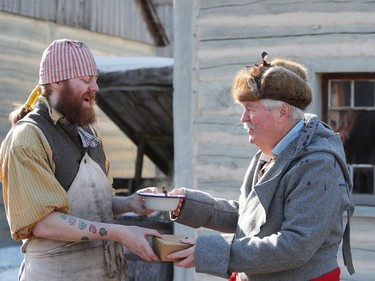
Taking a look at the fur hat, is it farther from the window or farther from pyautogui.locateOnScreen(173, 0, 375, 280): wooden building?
the window

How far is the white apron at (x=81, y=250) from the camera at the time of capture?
3934 mm

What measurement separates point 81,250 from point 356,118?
3.20 m

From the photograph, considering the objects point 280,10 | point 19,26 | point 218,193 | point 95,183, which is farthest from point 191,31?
point 19,26

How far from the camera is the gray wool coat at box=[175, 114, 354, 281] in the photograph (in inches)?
133

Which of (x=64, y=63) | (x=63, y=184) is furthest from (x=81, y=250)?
(x=64, y=63)

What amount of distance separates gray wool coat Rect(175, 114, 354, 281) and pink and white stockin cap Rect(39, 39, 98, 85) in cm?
105

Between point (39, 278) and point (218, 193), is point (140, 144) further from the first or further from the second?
point (39, 278)

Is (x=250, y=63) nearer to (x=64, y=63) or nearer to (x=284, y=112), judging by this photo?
(x=64, y=63)

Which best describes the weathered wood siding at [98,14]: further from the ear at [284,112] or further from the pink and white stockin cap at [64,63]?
the ear at [284,112]

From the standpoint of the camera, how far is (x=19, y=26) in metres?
10.6

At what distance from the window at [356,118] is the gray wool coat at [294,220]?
279 centimetres

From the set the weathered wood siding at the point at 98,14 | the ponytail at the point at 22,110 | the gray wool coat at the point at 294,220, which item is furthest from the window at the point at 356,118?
the weathered wood siding at the point at 98,14

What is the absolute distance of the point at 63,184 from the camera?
3.87 m

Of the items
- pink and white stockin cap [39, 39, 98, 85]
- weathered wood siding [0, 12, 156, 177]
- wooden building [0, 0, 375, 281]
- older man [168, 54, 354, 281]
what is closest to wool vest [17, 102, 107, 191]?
pink and white stockin cap [39, 39, 98, 85]
